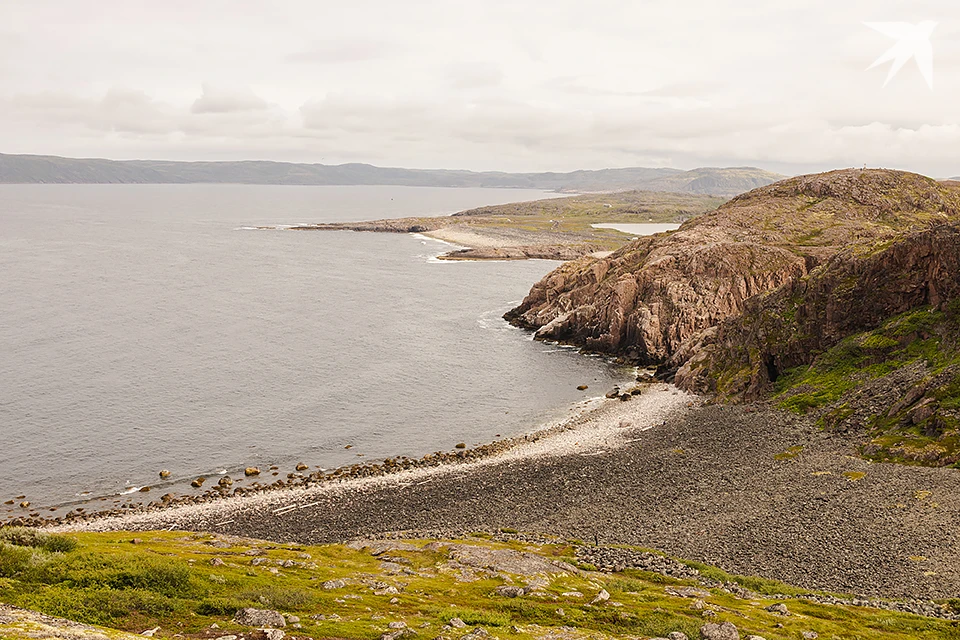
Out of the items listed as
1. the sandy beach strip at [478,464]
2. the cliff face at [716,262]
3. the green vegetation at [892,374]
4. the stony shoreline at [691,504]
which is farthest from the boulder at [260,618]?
the cliff face at [716,262]

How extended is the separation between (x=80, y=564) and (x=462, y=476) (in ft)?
136

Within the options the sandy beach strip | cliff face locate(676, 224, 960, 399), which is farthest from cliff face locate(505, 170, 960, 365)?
the sandy beach strip

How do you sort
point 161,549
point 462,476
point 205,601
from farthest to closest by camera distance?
point 462,476, point 161,549, point 205,601

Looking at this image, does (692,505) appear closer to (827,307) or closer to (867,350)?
(867,350)

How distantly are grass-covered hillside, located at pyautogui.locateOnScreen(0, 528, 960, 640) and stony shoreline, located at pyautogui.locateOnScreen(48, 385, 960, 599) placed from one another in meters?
5.28

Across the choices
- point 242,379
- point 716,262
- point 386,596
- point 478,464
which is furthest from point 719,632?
point 716,262

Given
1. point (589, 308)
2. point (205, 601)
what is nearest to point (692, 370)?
point (589, 308)

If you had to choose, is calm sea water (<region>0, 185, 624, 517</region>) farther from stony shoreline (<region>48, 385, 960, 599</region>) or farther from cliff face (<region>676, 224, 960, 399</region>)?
cliff face (<region>676, 224, 960, 399</region>)

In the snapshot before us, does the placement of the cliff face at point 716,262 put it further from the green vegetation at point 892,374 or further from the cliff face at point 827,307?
the green vegetation at point 892,374

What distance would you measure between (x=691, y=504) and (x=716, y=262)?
248ft

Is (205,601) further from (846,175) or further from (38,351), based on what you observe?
(846,175)

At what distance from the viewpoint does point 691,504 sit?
57094 mm

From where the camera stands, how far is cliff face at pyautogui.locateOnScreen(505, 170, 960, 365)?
386ft

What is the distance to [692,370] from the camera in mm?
98125
